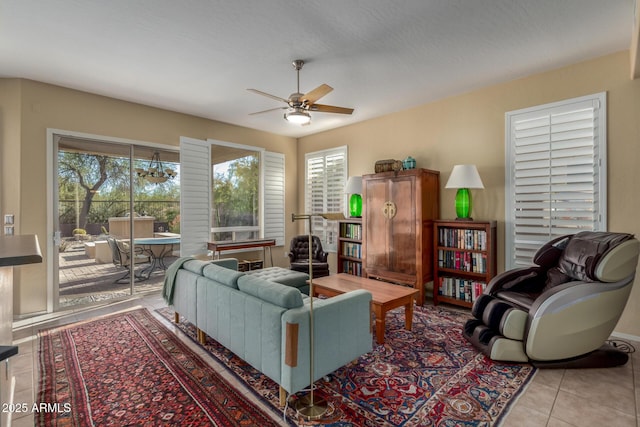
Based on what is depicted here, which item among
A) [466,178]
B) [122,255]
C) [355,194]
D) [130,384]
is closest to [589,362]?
[466,178]

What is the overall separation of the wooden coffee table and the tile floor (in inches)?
46.5

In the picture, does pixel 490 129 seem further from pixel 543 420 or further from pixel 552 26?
pixel 543 420

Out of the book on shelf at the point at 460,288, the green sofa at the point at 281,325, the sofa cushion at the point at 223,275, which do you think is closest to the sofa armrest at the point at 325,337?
the green sofa at the point at 281,325

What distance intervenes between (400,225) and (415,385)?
7.58ft

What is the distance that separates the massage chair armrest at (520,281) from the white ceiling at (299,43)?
221 centimetres

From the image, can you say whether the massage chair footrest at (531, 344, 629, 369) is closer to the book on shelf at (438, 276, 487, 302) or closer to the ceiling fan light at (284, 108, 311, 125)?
the book on shelf at (438, 276, 487, 302)

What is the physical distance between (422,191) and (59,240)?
15.6 feet

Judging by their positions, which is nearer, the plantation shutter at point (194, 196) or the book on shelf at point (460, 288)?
the book on shelf at point (460, 288)

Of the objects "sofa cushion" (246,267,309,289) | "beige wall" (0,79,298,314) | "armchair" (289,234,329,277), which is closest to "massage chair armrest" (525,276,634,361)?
"sofa cushion" (246,267,309,289)

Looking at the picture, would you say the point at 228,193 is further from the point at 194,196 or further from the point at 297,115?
the point at 297,115

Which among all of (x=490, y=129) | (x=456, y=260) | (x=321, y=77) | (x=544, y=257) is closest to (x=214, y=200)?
(x=321, y=77)

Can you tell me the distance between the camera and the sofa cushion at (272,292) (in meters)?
2.09

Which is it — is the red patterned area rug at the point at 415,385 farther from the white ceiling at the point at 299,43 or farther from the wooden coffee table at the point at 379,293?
the white ceiling at the point at 299,43

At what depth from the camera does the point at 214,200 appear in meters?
5.43
